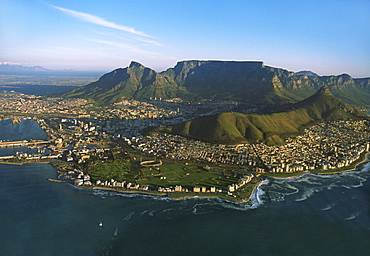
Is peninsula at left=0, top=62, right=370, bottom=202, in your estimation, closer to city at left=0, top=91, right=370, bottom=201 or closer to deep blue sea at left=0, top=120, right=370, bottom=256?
city at left=0, top=91, right=370, bottom=201

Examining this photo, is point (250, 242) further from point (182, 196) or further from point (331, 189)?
point (331, 189)

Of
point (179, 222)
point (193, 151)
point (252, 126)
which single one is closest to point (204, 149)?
point (193, 151)

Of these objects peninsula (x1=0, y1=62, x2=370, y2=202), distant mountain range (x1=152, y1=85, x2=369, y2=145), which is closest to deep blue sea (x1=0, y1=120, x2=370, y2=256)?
peninsula (x1=0, y1=62, x2=370, y2=202)

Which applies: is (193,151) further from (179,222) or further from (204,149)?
(179,222)

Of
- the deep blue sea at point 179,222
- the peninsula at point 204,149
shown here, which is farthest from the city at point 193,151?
the deep blue sea at point 179,222

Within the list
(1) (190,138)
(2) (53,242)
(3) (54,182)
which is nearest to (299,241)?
(2) (53,242)
